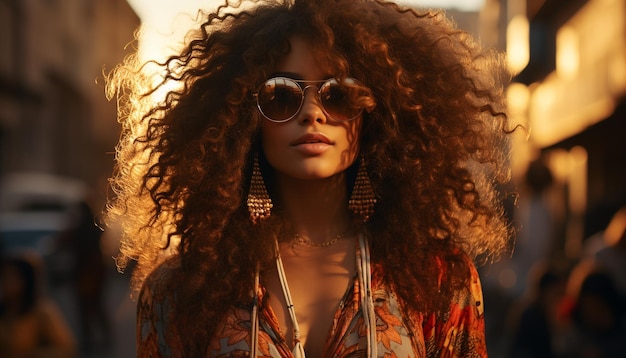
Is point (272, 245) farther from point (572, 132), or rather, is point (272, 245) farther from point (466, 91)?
point (572, 132)

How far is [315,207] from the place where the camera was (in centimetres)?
310

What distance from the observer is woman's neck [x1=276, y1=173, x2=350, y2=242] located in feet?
10.2

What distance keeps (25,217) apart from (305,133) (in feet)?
63.9

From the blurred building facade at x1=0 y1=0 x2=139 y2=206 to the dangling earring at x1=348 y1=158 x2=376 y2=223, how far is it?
22.2m

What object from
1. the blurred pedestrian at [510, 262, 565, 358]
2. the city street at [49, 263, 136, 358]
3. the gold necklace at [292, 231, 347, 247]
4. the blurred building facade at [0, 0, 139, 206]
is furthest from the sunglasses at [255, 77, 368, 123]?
the blurred building facade at [0, 0, 139, 206]

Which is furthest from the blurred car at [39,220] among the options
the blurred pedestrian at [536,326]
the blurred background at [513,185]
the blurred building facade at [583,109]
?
the blurred pedestrian at [536,326]

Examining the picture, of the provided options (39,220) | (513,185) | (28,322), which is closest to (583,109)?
(39,220)

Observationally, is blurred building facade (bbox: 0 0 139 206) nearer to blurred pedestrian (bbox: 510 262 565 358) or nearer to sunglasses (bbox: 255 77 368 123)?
blurred pedestrian (bbox: 510 262 565 358)

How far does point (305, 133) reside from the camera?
2947mm

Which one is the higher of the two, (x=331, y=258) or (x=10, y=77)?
(x=10, y=77)

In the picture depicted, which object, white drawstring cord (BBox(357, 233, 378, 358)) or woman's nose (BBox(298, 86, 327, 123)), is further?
woman's nose (BBox(298, 86, 327, 123))

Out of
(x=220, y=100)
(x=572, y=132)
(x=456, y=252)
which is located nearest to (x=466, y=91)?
(x=456, y=252)

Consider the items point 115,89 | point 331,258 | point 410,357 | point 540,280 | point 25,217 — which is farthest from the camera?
point 25,217

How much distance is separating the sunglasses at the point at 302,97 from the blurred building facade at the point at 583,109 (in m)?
9.38
